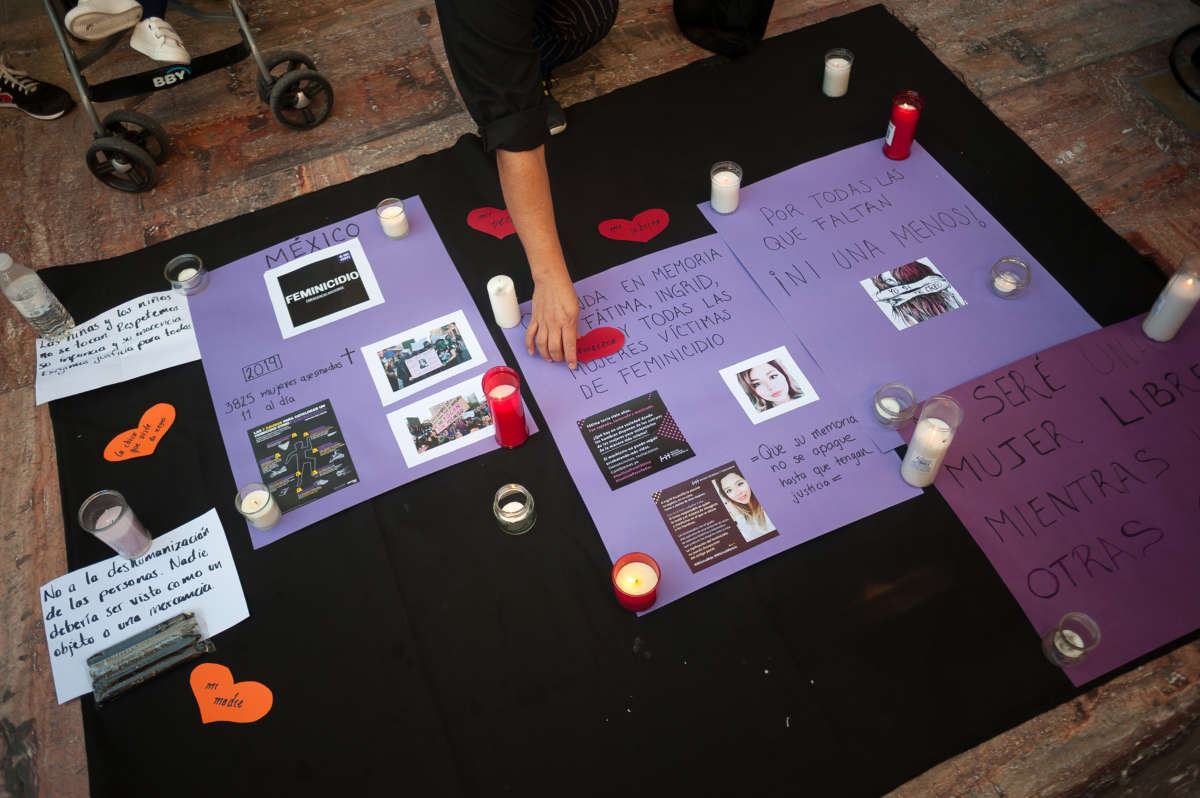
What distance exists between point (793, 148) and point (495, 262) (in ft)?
2.49

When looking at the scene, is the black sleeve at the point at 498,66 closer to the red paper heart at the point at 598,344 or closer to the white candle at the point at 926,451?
the red paper heart at the point at 598,344

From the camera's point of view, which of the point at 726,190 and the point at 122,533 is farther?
the point at 726,190

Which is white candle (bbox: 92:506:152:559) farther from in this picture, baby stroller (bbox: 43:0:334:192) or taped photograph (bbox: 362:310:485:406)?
baby stroller (bbox: 43:0:334:192)

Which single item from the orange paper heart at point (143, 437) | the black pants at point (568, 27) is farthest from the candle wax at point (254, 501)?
the black pants at point (568, 27)

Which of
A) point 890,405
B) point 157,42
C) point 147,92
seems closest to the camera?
point 890,405

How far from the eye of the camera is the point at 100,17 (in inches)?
68.6

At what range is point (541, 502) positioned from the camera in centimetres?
140

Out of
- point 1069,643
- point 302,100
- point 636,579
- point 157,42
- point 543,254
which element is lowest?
point 1069,643

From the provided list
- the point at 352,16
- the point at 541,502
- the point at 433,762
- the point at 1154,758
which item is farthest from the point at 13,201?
the point at 1154,758

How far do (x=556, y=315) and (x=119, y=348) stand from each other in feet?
3.08

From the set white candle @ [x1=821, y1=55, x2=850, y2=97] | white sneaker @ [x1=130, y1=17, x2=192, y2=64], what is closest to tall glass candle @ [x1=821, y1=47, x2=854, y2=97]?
white candle @ [x1=821, y1=55, x2=850, y2=97]

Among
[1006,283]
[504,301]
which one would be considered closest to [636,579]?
[504,301]

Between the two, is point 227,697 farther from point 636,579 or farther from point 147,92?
point 147,92

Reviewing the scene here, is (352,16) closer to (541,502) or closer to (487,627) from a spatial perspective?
(541,502)
